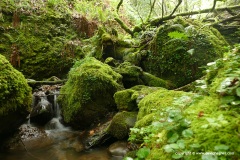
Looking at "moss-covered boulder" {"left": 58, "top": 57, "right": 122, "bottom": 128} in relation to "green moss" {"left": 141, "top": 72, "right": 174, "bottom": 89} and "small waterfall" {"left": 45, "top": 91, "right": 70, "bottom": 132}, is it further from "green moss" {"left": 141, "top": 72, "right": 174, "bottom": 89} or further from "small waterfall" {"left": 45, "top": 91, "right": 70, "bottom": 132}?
"green moss" {"left": 141, "top": 72, "right": 174, "bottom": 89}

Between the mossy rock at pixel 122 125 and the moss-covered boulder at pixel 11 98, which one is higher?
the moss-covered boulder at pixel 11 98

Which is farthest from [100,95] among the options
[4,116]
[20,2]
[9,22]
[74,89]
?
[20,2]

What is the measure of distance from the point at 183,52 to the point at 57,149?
428cm

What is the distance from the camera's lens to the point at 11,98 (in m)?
4.38

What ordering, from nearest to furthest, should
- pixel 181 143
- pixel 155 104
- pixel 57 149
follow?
pixel 181 143 → pixel 155 104 → pixel 57 149

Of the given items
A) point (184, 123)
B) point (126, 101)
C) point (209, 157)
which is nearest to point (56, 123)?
point (126, 101)

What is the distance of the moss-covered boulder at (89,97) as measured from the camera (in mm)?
5566

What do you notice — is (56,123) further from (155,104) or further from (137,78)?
(155,104)

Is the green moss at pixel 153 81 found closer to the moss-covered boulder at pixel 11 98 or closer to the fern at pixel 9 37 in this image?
the moss-covered boulder at pixel 11 98

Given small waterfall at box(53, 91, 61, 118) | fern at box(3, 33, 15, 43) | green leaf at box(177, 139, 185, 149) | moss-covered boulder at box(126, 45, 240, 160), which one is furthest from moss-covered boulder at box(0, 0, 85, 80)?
green leaf at box(177, 139, 185, 149)

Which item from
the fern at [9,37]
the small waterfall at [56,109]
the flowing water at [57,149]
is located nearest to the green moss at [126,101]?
the flowing water at [57,149]

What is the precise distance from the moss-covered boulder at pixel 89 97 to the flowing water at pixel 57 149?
1.40 ft

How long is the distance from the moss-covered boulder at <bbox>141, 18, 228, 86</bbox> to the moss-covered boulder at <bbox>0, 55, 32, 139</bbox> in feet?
12.5

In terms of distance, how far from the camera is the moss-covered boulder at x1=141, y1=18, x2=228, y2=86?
5828mm
